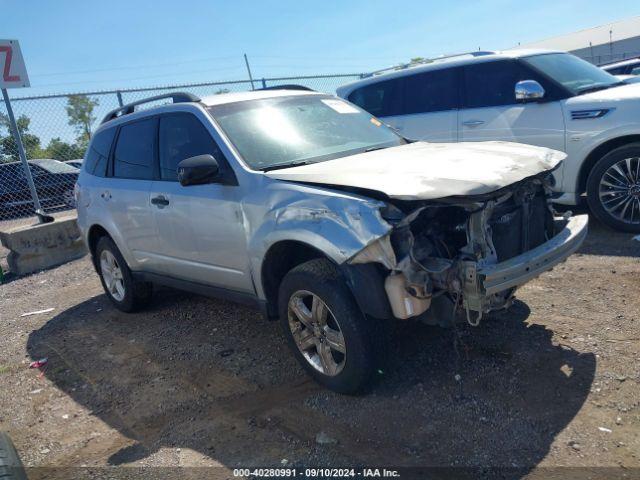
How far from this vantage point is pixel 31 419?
3.95 meters

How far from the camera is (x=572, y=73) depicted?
21.1ft

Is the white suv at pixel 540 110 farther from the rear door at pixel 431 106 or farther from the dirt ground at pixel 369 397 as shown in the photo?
the dirt ground at pixel 369 397

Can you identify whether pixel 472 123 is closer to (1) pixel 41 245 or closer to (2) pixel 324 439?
(2) pixel 324 439

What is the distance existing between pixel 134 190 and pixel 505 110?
169 inches

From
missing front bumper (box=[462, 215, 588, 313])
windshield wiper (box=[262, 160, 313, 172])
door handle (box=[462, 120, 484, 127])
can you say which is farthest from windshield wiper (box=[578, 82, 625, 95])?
windshield wiper (box=[262, 160, 313, 172])

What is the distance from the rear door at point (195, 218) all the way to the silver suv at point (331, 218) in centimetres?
1

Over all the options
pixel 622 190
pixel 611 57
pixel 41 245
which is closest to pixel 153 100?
pixel 41 245

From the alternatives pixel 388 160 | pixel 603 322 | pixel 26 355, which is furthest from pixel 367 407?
pixel 26 355

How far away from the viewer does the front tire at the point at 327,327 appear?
322cm

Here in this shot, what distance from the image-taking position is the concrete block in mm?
8297

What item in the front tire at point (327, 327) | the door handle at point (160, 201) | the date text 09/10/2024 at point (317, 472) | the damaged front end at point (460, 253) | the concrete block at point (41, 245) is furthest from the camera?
the concrete block at point (41, 245)

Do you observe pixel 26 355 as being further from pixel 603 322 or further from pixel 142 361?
pixel 603 322

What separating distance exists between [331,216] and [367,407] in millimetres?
1185

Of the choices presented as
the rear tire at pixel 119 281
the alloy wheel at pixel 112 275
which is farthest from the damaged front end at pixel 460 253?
the alloy wheel at pixel 112 275
